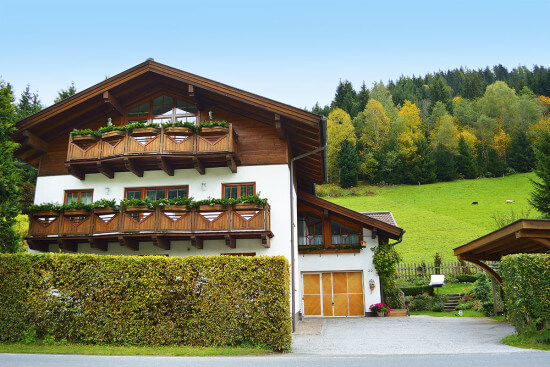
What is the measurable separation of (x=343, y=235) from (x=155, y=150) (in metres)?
10.5

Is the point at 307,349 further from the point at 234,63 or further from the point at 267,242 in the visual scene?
the point at 234,63

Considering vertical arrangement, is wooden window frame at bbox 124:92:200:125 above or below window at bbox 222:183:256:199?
above

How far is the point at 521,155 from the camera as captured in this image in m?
65.8

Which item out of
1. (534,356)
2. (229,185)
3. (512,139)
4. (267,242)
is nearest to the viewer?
(534,356)

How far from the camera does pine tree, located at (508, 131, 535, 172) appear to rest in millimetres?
65688

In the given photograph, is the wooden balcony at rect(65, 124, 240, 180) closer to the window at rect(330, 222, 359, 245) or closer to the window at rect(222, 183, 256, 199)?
the window at rect(222, 183, 256, 199)

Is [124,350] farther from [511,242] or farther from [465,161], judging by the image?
[465,161]

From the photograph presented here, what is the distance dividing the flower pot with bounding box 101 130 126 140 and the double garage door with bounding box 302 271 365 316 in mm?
11317

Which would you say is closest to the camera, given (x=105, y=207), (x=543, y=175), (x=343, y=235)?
(x=105, y=207)

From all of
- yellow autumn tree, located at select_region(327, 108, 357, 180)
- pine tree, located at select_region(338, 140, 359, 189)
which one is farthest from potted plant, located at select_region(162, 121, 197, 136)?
yellow autumn tree, located at select_region(327, 108, 357, 180)

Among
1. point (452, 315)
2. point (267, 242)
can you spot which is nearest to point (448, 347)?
point (267, 242)

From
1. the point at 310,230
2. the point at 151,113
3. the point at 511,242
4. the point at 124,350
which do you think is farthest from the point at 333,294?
the point at 124,350

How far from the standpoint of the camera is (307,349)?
11930mm

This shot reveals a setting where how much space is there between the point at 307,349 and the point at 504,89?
81.8m
